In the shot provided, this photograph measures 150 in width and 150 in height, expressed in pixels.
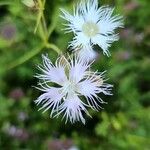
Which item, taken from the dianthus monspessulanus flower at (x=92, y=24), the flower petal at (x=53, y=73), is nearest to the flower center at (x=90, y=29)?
the dianthus monspessulanus flower at (x=92, y=24)

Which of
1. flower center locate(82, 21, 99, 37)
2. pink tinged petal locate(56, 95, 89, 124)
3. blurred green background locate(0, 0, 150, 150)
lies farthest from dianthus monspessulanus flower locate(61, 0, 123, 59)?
blurred green background locate(0, 0, 150, 150)

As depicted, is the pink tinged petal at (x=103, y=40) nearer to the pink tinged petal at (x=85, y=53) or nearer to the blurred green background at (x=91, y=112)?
the pink tinged petal at (x=85, y=53)

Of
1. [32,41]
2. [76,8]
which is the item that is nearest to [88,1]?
[76,8]

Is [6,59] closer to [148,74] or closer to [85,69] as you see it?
[148,74]

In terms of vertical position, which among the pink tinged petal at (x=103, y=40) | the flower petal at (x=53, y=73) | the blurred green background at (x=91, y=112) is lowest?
the flower petal at (x=53, y=73)

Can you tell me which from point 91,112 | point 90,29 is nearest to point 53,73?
point 90,29

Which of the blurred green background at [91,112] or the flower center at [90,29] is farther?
the blurred green background at [91,112]

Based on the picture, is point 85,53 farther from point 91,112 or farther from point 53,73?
point 91,112

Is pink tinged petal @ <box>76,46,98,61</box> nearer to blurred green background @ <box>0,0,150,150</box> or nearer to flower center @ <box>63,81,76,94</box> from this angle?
flower center @ <box>63,81,76,94</box>
